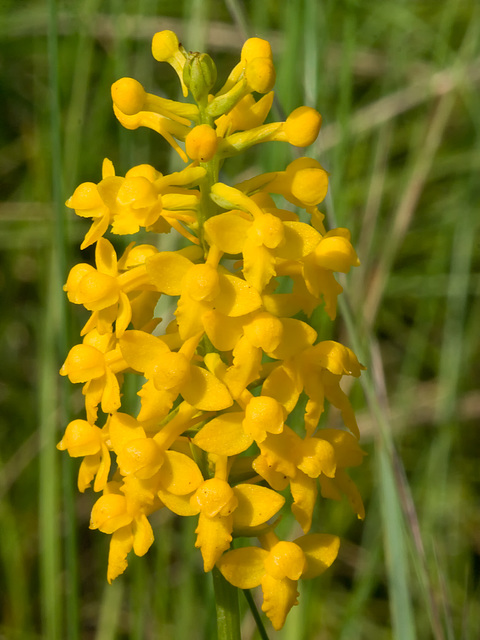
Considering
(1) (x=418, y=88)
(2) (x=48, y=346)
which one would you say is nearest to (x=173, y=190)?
(2) (x=48, y=346)

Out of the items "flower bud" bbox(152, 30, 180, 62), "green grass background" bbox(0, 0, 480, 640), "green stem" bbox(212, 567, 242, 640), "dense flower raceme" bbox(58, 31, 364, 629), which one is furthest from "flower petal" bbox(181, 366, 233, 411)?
"green grass background" bbox(0, 0, 480, 640)

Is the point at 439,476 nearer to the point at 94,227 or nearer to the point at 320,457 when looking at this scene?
the point at 320,457

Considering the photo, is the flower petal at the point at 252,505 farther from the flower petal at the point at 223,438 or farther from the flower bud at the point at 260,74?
the flower bud at the point at 260,74

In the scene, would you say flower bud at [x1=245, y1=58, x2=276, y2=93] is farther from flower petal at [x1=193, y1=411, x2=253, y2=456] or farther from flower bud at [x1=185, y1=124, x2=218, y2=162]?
flower petal at [x1=193, y1=411, x2=253, y2=456]

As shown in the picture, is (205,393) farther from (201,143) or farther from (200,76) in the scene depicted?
(200,76)

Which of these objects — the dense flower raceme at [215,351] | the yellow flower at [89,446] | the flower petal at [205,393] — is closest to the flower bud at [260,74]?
the dense flower raceme at [215,351]
